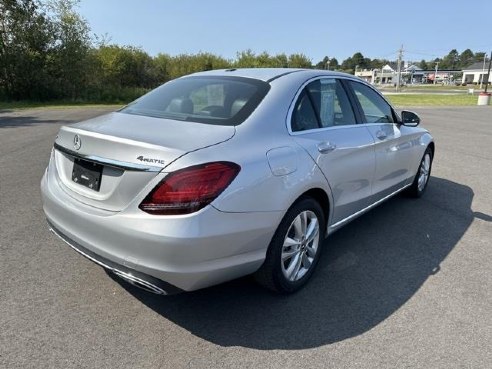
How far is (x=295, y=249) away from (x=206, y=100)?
141cm

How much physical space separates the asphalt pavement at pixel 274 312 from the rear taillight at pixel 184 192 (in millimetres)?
895

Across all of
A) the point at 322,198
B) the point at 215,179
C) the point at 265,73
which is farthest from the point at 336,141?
the point at 215,179

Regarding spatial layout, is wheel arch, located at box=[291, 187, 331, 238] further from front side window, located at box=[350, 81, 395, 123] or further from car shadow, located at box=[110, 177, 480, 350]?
front side window, located at box=[350, 81, 395, 123]

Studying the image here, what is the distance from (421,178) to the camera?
581 cm

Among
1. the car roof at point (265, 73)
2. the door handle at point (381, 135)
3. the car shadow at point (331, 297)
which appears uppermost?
the car roof at point (265, 73)

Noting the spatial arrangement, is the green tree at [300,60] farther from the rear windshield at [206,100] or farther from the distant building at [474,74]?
the distant building at [474,74]

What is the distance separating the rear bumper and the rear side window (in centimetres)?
92

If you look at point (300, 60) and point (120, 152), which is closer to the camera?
point (120, 152)

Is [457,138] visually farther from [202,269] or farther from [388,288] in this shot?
[202,269]

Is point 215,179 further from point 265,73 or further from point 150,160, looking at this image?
point 265,73

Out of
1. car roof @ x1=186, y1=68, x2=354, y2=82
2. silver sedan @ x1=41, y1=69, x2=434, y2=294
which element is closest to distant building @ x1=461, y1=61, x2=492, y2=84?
car roof @ x1=186, y1=68, x2=354, y2=82

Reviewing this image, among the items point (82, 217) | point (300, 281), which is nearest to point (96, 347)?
point (82, 217)

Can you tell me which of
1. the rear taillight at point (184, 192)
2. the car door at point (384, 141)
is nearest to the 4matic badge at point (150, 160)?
the rear taillight at point (184, 192)

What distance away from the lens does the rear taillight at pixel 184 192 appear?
7.74 feet
